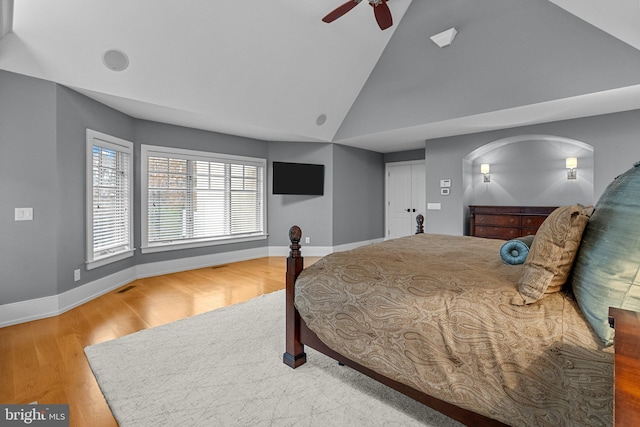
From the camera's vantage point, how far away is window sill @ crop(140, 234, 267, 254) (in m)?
4.78

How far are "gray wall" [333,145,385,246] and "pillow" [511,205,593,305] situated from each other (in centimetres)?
514

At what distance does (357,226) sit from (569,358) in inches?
232

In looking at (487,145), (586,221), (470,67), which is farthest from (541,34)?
(586,221)

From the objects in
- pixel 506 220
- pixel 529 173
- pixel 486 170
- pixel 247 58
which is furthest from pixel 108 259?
pixel 529 173

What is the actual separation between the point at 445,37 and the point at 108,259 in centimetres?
538

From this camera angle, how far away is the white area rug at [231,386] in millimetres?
1664

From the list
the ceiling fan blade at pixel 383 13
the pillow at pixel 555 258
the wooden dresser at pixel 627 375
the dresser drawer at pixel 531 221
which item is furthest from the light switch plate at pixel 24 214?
the dresser drawer at pixel 531 221

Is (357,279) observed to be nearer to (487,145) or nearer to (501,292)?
(501,292)

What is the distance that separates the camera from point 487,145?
17.4ft

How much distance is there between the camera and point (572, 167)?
479 centimetres

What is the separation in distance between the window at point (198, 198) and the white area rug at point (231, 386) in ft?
8.61

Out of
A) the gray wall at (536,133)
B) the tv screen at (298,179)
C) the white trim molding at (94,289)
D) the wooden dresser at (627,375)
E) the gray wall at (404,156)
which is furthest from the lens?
the gray wall at (404,156)

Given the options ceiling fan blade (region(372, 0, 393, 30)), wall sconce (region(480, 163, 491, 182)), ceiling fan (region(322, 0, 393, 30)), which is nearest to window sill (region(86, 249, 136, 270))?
ceiling fan (region(322, 0, 393, 30))

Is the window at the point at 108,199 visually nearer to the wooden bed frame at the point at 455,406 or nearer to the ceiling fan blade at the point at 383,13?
the wooden bed frame at the point at 455,406
